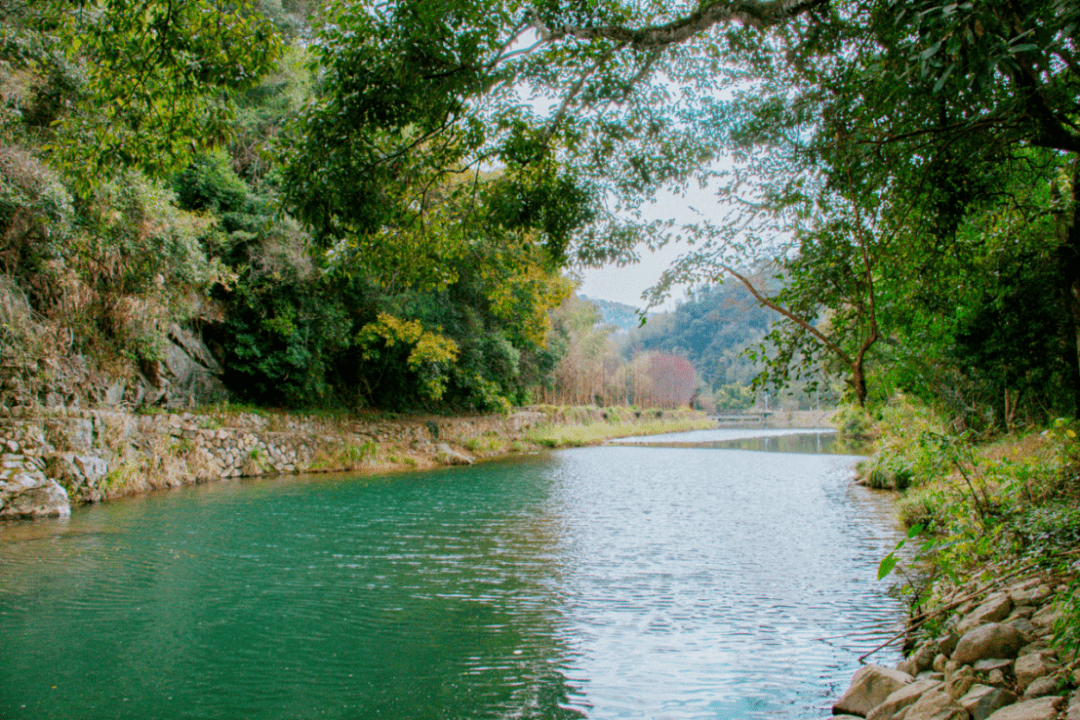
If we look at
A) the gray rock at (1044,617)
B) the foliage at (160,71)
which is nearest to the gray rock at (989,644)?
the gray rock at (1044,617)

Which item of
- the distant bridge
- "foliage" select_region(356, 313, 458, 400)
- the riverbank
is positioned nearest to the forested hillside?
the riverbank

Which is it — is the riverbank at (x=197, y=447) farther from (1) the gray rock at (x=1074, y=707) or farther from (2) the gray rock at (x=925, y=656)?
(1) the gray rock at (x=1074, y=707)

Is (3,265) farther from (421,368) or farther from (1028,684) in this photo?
(1028,684)

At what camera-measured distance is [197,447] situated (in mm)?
13258

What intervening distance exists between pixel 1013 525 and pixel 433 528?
6.50 meters

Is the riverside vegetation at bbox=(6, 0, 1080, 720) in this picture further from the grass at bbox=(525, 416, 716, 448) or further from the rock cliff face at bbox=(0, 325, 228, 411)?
the grass at bbox=(525, 416, 716, 448)

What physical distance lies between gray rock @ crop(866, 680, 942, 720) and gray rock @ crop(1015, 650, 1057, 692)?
1.10 feet

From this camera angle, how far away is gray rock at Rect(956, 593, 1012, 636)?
149 inches

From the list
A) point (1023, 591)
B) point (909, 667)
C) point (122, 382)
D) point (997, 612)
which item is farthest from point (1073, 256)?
point (122, 382)

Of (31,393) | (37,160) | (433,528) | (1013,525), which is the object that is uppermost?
(37,160)

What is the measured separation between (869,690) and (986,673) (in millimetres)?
539

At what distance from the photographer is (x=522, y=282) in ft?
32.4

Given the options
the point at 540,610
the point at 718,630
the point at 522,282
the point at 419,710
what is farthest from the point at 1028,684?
the point at 522,282

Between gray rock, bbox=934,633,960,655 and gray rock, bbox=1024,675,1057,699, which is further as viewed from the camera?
gray rock, bbox=934,633,960,655
